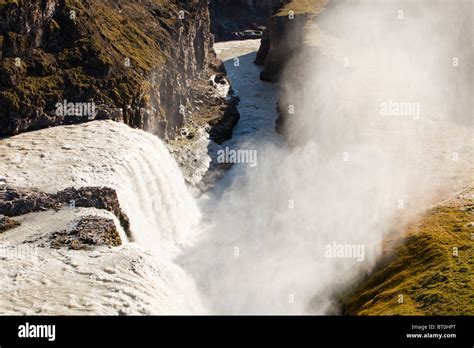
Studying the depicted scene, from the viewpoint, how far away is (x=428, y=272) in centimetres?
3228

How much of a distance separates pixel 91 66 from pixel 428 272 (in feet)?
119

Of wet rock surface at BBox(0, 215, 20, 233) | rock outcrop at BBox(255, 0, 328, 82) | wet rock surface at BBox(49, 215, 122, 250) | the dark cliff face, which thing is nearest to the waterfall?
the dark cliff face

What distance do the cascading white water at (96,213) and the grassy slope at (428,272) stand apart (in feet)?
36.1

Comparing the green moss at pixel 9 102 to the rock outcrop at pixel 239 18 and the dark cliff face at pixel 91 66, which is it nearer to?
the dark cliff face at pixel 91 66

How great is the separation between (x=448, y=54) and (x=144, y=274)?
6408 cm

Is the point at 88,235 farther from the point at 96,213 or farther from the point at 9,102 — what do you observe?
the point at 9,102

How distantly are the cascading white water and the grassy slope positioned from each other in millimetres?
11008

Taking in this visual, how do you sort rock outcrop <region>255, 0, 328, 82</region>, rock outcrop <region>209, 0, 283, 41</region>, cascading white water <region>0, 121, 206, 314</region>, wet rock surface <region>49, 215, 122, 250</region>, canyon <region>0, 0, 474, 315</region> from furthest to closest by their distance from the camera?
rock outcrop <region>209, 0, 283, 41</region>
rock outcrop <region>255, 0, 328, 82</region>
wet rock surface <region>49, 215, 122, 250</region>
canyon <region>0, 0, 474, 315</region>
cascading white water <region>0, 121, 206, 314</region>

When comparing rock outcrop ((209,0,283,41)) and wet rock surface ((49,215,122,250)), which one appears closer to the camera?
wet rock surface ((49,215,122,250))

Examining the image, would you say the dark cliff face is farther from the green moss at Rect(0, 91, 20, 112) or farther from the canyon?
the canyon

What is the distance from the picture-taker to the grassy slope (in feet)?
93.9

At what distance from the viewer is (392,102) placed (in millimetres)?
65562

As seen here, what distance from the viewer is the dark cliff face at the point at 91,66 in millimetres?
47219
